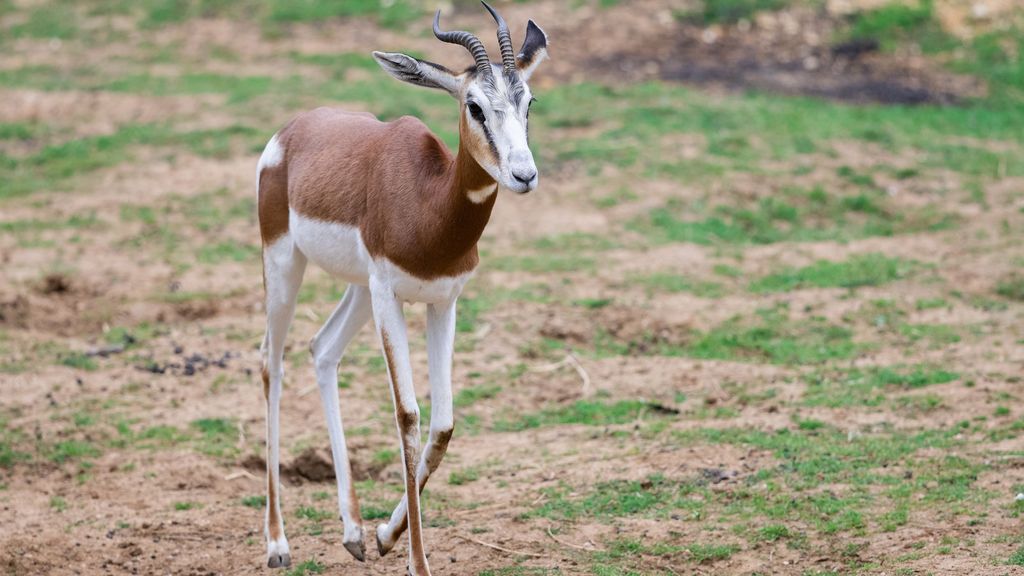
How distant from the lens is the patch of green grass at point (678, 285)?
8.23 meters

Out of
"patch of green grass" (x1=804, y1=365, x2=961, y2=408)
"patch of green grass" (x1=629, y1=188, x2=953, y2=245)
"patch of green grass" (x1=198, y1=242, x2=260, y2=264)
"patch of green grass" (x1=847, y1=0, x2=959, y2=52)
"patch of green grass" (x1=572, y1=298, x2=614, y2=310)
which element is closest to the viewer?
"patch of green grass" (x1=804, y1=365, x2=961, y2=408)

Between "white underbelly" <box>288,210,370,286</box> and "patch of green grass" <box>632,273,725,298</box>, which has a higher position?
"white underbelly" <box>288,210,370,286</box>

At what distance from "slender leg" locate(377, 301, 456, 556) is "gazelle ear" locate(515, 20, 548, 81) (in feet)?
3.03

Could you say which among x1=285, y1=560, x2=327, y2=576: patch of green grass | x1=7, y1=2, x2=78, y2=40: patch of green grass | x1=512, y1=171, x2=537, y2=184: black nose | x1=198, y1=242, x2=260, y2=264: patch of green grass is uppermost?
x1=512, y1=171, x2=537, y2=184: black nose

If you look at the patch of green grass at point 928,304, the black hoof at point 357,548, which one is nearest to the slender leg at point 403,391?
the black hoof at point 357,548

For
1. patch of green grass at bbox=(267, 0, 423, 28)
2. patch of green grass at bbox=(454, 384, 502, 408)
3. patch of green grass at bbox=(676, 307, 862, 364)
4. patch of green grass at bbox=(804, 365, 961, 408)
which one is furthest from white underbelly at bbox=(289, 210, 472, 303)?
patch of green grass at bbox=(267, 0, 423, 28)

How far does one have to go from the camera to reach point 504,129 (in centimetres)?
419

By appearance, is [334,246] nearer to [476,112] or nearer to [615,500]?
[476,112]

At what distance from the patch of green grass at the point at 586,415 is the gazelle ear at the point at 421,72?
2.48 m

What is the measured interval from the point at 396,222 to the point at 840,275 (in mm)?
4663

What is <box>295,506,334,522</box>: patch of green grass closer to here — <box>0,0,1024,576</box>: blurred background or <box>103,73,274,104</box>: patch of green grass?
<box>0,0,1024,576</box>: blurred background

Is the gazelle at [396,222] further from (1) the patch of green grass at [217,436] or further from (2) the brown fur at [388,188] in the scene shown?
(1) the patch of green grass at [217,436]

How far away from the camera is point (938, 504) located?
16.6 feet

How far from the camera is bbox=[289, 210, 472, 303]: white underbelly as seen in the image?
4586 mm
